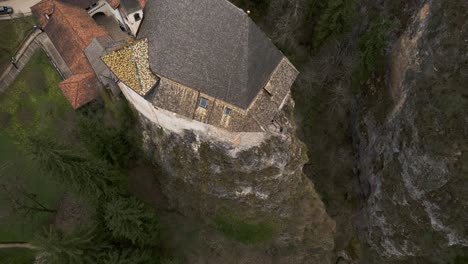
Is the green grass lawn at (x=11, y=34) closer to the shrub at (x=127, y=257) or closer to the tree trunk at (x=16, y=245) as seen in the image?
the tree trunk at (x=16, y=245)

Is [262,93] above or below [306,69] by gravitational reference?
below

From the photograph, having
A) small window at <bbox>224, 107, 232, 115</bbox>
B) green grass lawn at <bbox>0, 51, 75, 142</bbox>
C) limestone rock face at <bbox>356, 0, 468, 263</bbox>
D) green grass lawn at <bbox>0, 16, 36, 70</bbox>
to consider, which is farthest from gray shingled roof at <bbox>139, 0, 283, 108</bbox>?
green grass lawn at <bbox>0, 16, 36, 70</bbox>

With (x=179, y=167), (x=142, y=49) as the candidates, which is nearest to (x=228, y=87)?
(x=142, y=49)

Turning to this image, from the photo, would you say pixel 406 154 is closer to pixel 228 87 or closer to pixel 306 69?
pixel 306 69

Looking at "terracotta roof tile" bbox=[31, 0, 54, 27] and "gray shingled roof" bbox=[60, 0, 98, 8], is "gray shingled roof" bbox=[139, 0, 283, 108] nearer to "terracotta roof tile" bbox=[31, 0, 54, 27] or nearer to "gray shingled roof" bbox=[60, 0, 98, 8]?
"gray shingled roof" bbox=[60, 0, 98, 8]

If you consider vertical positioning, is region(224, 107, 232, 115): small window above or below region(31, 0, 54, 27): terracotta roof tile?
above

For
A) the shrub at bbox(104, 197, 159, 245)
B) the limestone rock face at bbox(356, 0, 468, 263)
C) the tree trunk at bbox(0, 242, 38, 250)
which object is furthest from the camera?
the tree trunk at bbox(0, 242, 38, 250)
